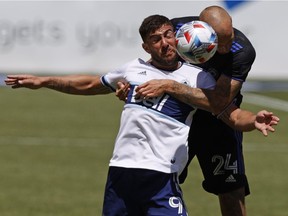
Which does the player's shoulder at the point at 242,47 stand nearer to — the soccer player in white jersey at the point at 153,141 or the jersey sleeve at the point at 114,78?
the soccer player in white jersey at the point at 153,141

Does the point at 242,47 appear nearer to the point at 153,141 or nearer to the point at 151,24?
the point at 151,24

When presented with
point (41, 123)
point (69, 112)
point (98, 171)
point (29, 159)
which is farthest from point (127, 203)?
point (69, 112)

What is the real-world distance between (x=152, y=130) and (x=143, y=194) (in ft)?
1.68

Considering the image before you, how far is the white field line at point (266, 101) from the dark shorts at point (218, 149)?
38.3 feet

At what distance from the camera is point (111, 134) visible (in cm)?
1791

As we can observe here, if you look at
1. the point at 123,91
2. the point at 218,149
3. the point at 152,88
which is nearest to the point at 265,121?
the point at 152,88

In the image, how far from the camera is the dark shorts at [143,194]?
26.6ft

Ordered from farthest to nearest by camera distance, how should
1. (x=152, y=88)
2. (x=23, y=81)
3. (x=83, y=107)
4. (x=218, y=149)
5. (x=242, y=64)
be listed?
(x=83, y=107)
(x=218, y=149)
(x=242, y=64)
(x=23, y=81)
(x=152, y=88)

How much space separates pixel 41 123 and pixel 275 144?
14.5 feet

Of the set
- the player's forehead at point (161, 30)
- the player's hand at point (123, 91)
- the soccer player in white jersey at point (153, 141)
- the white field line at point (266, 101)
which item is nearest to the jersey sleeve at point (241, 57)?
the soccer player in white jersey at point (153, 141)

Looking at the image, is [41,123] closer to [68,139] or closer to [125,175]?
[68,139]

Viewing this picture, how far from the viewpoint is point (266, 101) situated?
22.8 meters

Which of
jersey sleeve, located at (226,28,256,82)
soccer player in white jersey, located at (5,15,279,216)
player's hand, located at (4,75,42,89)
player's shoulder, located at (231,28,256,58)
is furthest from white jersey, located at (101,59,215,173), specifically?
player's shoulder, located at (231,28,256,58)

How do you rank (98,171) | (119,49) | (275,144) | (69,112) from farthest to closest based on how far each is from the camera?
(119,49), (69,112), (275,144), (98,171)
